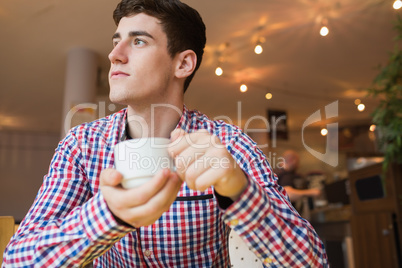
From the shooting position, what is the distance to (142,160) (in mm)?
546

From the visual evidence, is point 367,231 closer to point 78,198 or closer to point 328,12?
point 328,12

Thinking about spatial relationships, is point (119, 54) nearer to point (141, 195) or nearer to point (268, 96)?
point (141, 195)

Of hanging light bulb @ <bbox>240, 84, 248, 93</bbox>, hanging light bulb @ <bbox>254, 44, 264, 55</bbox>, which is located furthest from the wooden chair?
hanging light bulb @ <bbox>240, 84, 248, 93</bbox>

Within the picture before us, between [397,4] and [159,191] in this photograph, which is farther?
[397,4]

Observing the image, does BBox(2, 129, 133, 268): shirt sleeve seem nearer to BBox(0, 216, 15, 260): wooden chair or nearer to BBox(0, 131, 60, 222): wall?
BBox(0, 216, 15, 260): wooden chair

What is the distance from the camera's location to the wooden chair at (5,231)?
1049 millimetres

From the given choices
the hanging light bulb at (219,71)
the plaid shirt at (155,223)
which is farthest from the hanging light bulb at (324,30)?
the plaid shirt at (155,223)

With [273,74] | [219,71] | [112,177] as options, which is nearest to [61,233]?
[112,177]

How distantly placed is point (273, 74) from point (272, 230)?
5.28 metres

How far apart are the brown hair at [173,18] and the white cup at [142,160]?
0.67 metres

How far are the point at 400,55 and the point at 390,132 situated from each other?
23.4 inches

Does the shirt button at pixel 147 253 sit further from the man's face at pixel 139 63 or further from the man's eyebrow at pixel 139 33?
the man's eyebrow at pixel 139 33

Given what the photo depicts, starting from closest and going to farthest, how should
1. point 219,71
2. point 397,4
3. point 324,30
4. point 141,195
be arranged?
point 141,195
point 397,4
point 324,30
point 219,71

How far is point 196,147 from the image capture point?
57cm
